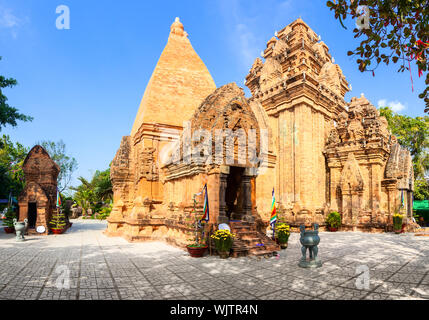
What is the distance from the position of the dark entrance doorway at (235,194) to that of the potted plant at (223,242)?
2.16m

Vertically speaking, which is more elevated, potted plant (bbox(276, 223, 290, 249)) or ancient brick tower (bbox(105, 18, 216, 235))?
ancient brick tower (bbox(105, 18, 216, 235))

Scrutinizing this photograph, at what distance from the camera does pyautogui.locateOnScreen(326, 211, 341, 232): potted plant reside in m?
15.9

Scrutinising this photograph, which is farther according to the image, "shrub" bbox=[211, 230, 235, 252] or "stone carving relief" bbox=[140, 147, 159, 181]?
"stone carving relief" bbox=[140, 147, 159, 181]

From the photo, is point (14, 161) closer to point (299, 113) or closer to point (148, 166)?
point (148, 166)

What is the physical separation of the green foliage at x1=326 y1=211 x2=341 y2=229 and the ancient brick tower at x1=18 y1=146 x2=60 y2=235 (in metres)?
16.7

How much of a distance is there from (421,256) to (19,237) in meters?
15.9

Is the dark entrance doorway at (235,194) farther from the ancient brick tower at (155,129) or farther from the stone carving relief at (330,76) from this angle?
the stone carving relief at (330,76)

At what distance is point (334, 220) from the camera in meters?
16.0

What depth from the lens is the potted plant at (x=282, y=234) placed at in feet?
29.4

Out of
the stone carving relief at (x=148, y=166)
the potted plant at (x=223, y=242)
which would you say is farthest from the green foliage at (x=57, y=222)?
the potted plant at (x=223, y=242)

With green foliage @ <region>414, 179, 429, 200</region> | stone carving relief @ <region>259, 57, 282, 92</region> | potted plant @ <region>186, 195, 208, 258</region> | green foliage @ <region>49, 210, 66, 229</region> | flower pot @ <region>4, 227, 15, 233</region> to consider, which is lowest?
flower pot @ <region>4, 227, 15, 233</region>

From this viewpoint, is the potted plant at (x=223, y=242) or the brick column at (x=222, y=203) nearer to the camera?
the potted plant at (x=223, y=242)

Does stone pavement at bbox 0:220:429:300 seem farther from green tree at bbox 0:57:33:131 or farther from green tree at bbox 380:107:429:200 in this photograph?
green tree at bbox 380:107:429:200

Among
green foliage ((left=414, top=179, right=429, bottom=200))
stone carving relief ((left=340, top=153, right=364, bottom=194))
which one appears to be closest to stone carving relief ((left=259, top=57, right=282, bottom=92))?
stone carving relief ((left=340, top=153, right=364, bottom=194))
